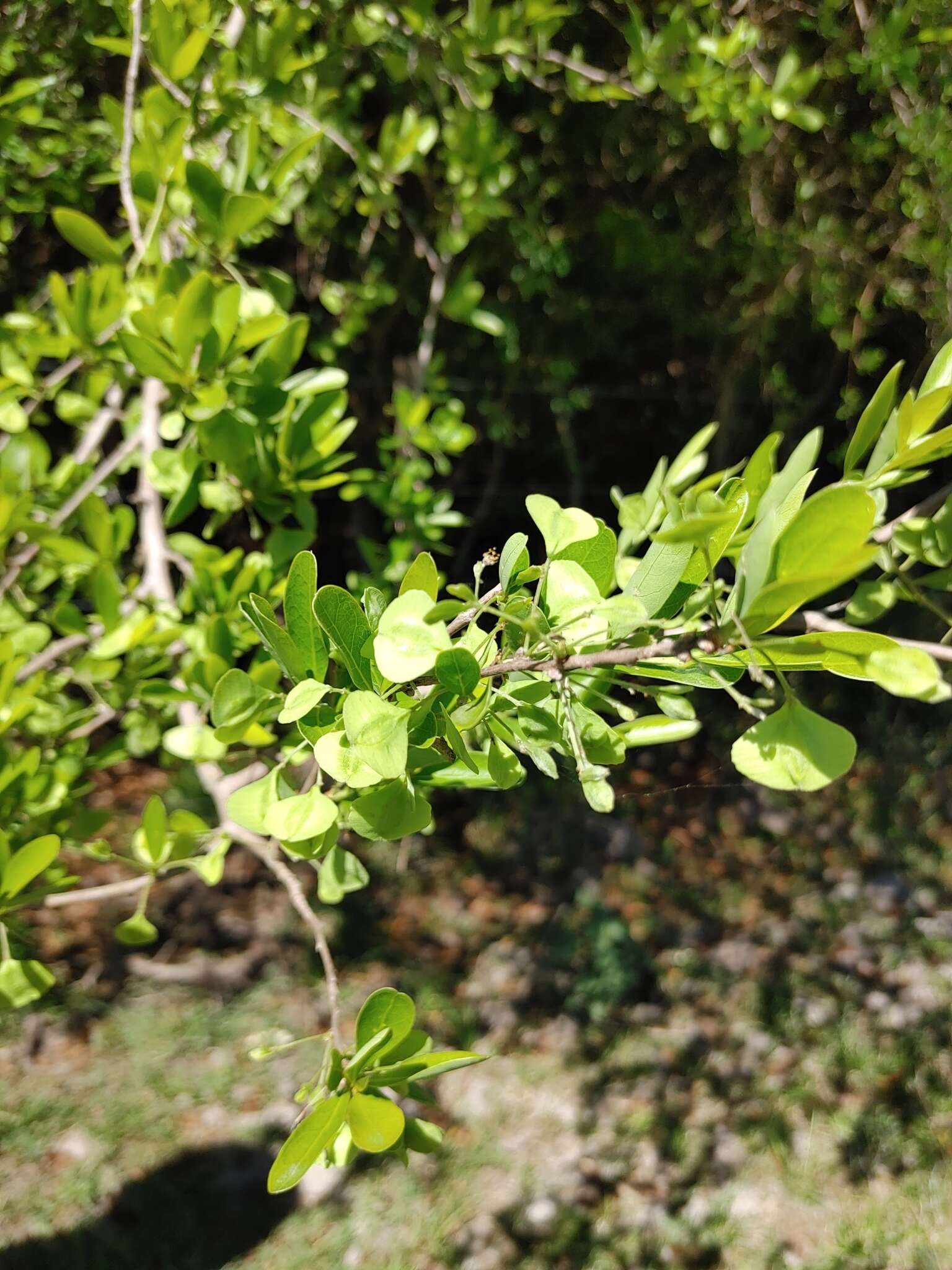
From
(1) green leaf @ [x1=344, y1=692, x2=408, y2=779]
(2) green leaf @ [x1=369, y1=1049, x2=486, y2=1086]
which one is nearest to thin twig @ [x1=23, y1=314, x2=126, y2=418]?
(1) green leaf @ [x1=344, y1=692, x2=408, y2=779]

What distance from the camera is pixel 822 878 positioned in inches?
109

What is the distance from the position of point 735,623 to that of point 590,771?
0.10 metres

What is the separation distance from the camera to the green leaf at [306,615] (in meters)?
0.48

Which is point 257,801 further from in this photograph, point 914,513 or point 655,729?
point 914,513

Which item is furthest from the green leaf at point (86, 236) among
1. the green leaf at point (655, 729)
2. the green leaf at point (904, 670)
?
the green leaf at point (904, 670)

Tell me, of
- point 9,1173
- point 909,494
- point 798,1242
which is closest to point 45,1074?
point 9,1173

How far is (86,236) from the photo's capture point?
0.82m

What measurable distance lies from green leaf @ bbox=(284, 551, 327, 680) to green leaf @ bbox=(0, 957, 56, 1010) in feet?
1.55

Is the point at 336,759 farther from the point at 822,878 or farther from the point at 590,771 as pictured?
the point at 822,878

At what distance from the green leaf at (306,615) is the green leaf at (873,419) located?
Answer: 0.30 meters

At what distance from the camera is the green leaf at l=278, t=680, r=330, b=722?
0.45m

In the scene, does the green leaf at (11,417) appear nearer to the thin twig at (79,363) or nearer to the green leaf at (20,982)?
the thin twig at (79,363)

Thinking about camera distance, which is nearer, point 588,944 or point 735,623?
point 735,623

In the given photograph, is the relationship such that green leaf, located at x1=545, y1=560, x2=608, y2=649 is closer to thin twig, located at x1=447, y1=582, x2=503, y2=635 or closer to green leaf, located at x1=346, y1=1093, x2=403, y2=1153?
thin twig, located at x1=447, y1=582, x2=503, y2=635
